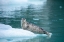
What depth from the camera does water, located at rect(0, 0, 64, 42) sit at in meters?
2.28

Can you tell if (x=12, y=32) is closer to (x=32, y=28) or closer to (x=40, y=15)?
(x=32, y=28)

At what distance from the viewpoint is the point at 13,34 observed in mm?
2260

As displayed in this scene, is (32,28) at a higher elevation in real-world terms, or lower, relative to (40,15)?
lower

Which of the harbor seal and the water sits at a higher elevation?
the water

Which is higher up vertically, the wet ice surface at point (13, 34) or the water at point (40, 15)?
the water at point (40, 15)

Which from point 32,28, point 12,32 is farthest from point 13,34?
point 32,28

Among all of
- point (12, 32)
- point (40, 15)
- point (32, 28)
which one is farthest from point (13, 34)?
point (40, 15)

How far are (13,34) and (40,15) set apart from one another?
44cm

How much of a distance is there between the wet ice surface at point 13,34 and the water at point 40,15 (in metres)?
0.04

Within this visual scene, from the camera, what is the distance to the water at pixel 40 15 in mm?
2277

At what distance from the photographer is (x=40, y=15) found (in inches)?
90.7

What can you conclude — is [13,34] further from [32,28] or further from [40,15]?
[40,15]

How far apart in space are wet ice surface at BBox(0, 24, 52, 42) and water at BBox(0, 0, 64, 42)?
0.13 feet

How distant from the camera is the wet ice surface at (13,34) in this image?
2252 mm
